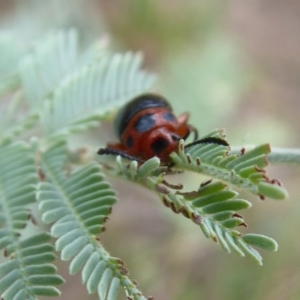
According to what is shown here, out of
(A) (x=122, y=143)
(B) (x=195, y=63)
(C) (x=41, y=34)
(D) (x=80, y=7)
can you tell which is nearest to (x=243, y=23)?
(B) (x=195, y=63)

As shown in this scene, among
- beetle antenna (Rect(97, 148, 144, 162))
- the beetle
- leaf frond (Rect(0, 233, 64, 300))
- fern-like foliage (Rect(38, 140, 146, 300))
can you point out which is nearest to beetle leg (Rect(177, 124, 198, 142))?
the beetle

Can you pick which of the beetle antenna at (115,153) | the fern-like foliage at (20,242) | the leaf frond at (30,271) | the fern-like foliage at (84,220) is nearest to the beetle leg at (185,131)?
the beetle antenna at (115,153)

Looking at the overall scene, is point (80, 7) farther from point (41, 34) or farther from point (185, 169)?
point (185, 169)

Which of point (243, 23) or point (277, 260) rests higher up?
point (243, 23)

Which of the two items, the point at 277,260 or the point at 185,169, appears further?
the point at 277,260

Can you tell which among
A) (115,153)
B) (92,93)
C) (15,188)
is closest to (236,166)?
(115,153)
